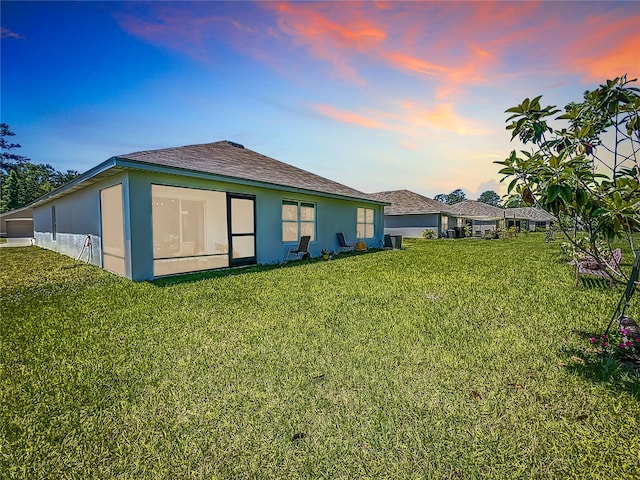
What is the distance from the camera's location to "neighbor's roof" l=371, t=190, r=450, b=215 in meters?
26.0

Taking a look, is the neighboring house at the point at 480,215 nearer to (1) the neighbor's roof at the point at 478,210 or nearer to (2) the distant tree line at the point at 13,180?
(1) the neighbor's roof at the point at 478,210

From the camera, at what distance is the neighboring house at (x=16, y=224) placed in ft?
90.1

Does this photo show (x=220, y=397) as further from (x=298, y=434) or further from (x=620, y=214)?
(x=620, y=214)

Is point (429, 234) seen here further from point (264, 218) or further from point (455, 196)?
point (455, 196)

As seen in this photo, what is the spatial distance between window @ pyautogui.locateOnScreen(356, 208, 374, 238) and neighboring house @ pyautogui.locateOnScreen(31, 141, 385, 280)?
0.18 ft

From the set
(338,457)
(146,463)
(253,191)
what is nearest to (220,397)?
(146,463)

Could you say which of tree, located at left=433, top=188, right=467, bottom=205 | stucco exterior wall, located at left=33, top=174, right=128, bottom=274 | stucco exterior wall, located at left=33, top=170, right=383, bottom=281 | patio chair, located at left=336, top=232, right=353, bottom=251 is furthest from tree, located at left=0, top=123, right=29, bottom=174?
tree, located at left=433, top=188, right=467, bottom=205

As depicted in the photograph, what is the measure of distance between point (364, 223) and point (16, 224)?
33.0 metres

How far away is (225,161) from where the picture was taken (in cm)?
1062

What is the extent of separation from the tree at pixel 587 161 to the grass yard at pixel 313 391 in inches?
54.4

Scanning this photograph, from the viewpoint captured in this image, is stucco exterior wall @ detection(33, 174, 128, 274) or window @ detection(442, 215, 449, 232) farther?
window @ detection(442, 215, 449, 232)

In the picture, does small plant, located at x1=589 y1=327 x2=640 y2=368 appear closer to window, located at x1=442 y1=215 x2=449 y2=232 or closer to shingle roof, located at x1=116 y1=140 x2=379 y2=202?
shingle roof, located at x1=116 y1=140 x2=379 y2=202

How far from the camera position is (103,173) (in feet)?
24.1

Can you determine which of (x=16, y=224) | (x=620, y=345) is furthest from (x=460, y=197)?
(x=620, y=345)
